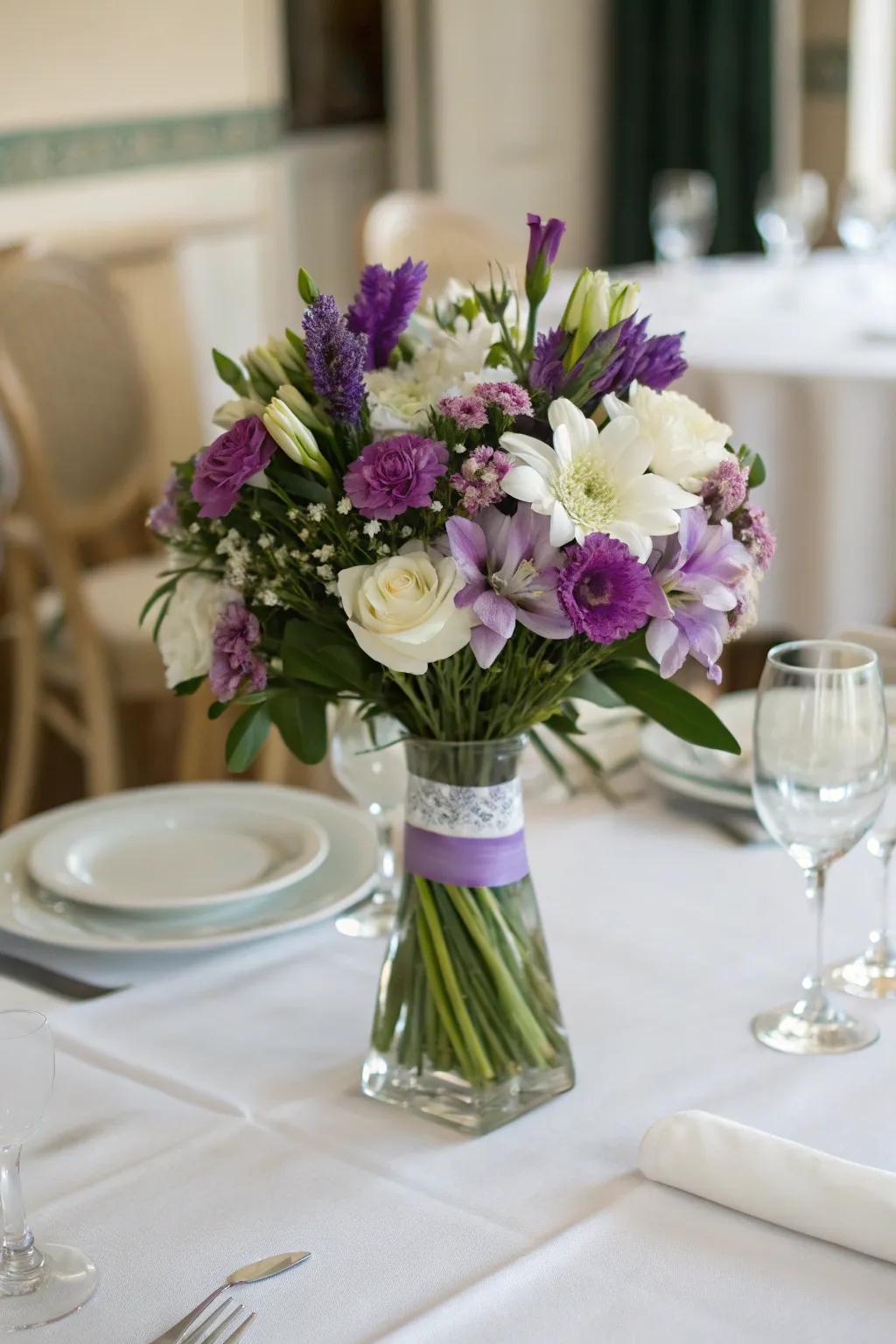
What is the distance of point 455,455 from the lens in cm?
83

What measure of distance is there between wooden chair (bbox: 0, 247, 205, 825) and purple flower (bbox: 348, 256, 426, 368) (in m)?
1.65

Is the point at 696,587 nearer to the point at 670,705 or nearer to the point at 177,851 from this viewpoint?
the point at 670,705

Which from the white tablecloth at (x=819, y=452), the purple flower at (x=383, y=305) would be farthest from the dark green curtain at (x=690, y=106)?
the purple flower at (x=383, y=305)

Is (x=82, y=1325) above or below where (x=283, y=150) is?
below

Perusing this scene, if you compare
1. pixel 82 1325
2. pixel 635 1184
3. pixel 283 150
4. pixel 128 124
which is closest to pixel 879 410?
pixel 635 1184

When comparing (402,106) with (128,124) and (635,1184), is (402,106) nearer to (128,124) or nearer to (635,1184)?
(128,124)

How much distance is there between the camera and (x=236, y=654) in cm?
88

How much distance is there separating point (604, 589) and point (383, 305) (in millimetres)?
220

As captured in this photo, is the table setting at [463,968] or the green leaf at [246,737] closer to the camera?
the table setting at [463,968]

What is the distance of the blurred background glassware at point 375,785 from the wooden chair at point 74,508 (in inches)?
55.6

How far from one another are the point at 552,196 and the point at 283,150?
0.91 meters

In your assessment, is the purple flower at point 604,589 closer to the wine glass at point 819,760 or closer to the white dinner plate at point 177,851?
the wine glass at point 819,760

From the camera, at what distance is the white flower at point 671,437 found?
2.79 feet

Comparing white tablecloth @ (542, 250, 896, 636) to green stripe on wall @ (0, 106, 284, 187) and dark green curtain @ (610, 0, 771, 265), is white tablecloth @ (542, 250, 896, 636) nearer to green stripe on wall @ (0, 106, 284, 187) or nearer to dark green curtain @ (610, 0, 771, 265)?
green stripe on wall @ (0, 106, 284, 187)
